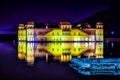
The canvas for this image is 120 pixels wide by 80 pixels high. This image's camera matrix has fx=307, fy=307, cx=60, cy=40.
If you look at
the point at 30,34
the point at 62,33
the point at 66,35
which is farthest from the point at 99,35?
the point at 30,34

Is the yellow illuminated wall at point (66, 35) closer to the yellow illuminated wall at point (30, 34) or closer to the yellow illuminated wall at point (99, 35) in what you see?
the yellow illuminated wall at point (99, 35)

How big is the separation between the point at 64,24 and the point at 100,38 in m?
4.39

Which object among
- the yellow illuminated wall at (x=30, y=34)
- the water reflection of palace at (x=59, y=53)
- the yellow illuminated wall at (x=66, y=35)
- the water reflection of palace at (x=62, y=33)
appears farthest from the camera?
the yellow illuminated wall at (x=66, y=35)

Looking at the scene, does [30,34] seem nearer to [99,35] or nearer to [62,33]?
[62,33]

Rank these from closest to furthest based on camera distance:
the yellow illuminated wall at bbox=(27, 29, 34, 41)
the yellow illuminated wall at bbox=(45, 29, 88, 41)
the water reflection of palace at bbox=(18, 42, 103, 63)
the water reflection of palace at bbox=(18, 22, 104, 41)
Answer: the water reflection of palace at bbox=(18, 42, 103, 63), the yellow illuminated wall at bbox=(27, 29, 34, 41), the water reflection of palace at bbox=(18, 22, 104, 41), the yellow illuminated wall at bbox=(45, 29, 88, 41)

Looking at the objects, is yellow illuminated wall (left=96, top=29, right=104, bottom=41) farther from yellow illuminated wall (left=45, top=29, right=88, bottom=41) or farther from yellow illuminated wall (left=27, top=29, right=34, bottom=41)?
yellow illuminated wall (left=27, top=29, right=34, bottom=41)

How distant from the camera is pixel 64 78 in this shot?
507 centimetres

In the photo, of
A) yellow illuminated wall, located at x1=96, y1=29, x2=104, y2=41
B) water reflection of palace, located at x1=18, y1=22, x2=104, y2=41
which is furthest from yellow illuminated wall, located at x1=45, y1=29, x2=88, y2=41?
yellow illuminated wall, located at x1=96, y1=29, x2=104, y2=41

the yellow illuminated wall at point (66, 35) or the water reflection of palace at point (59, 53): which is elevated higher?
the yellow illuminated wall at point (66, 35)

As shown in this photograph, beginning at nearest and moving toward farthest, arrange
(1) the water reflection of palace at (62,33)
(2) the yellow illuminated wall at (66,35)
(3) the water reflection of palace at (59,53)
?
(3) the water reflection of palace at (59,53), (1) the water reflection of palace at (62,33), (2) the yellow illuminated wall at (66,35)

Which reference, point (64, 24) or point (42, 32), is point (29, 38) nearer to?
point (42, 32)

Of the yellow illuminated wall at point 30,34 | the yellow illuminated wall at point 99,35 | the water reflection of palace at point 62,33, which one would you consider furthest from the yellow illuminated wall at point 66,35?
the yellow illuminated wall at point 30,34

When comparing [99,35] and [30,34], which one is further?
[99,35]

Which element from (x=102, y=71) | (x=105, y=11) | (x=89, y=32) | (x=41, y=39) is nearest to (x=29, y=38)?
(x=41, y=39)
